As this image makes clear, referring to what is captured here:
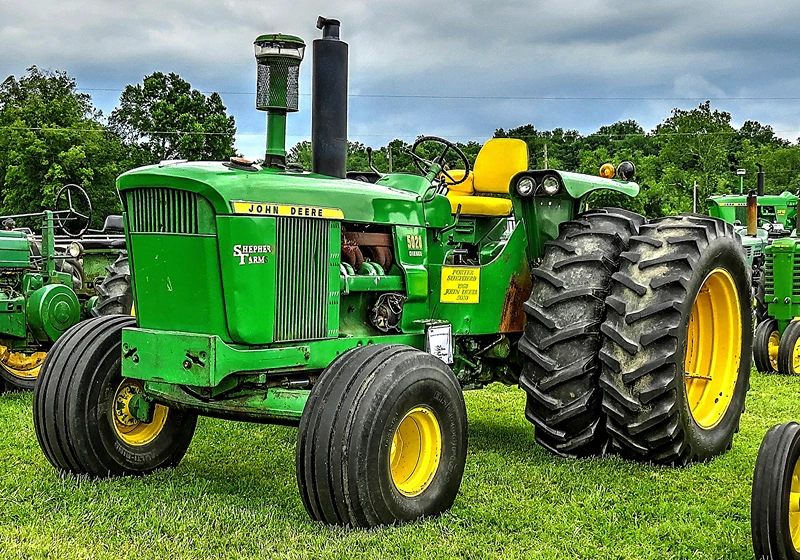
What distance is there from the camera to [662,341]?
544 cm

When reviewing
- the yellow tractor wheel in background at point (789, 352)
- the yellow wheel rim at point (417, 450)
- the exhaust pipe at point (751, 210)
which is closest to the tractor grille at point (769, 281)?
the yellow tractor wheel in background at point (789, 352)

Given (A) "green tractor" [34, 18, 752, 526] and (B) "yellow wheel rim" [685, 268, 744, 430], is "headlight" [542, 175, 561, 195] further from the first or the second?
(B) "yellow wheel rim" [685, 268, 744, 430]

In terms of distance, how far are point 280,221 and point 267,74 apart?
35.8 inches

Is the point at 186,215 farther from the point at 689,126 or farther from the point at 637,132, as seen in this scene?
the point at 637,132

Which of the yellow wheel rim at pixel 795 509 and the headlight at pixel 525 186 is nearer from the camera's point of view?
the yellow wheel rim at pixel 795 509

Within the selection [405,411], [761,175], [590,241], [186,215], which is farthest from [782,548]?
[761,175]

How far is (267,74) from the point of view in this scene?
5.00 metres

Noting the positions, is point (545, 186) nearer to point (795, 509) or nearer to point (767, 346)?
point (795, 509)

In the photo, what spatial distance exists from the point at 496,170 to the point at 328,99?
213cm

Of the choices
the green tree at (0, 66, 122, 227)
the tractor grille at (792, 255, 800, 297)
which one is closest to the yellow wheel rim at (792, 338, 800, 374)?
the tractor grille at (792, 255, 800, 297)

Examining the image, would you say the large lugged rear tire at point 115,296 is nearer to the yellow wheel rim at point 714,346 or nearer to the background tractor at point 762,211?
the yellow wheel rim at point 714,346

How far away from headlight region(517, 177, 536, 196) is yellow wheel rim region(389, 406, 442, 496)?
2.14 metres

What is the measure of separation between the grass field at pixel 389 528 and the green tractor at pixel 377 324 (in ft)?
0.57

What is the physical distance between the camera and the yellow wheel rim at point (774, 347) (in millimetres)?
10223
